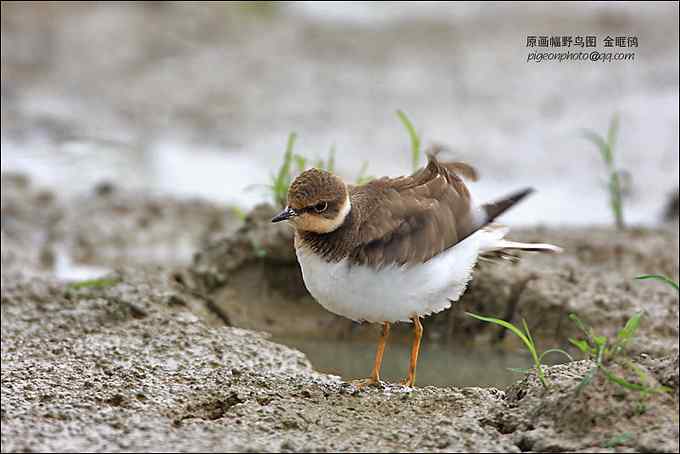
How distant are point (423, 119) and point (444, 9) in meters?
2.32

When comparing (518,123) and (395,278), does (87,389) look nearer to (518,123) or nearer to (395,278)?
(395,278)

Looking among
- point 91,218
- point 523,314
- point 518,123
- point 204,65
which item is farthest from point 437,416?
point 204,65

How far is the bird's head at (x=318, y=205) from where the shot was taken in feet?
13.4

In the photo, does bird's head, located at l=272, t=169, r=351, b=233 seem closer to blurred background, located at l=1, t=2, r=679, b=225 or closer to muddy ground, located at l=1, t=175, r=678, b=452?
muddy ground, located at l=1, t=175, r=678, b=452

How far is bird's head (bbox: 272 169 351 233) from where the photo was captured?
161 inches

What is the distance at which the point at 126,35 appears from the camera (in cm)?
1127

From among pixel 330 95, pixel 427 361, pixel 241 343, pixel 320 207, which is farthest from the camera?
pixel 330 95

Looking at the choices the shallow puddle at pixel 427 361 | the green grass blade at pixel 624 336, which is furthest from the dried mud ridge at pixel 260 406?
the shallow puddle at pixel 427 361

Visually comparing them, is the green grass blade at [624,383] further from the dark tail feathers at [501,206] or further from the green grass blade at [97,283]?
the green grass blade at [97,283]

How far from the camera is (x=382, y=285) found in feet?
13.1

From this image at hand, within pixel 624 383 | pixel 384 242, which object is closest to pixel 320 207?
pixel 384 242

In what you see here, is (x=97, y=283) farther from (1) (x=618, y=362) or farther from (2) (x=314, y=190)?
(1) (x=618, y=362)

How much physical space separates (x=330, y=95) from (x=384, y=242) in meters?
6.39

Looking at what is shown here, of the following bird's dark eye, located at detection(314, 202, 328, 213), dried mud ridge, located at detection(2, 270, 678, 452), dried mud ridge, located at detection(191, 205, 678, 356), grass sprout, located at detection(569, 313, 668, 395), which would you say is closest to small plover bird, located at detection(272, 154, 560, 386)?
bird's dark eye, located at detection(314, 202, 328, 213)
